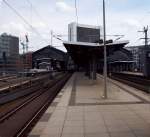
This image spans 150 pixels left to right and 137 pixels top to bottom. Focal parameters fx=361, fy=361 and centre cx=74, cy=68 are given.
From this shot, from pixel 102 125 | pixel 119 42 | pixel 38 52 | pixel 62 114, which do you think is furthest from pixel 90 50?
pixel 38 52

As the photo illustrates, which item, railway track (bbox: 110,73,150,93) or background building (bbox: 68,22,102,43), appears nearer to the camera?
railway track (bbox: 110,73,150,93)

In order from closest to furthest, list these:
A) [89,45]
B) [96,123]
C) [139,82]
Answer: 1. [96,123]
2. [139,82]
3. [89,45]

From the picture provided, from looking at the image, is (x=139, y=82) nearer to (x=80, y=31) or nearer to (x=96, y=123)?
(x=80, y=31)

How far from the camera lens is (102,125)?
42.0 ft

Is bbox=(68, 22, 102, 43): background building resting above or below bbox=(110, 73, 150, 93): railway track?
above

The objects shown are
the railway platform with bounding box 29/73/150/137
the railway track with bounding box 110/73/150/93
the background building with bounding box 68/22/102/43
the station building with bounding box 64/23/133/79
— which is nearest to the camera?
the railway platform with bounding box 29/73/150/137

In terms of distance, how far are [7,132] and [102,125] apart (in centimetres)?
333

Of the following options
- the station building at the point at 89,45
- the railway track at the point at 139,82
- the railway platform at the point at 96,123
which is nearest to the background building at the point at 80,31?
the station building at the point at 89,45

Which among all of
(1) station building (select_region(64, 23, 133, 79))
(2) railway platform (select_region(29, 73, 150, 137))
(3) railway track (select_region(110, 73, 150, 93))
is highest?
(1) station building (select_region(64, 23, 133, 79))

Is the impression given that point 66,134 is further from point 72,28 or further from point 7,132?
point 72,28

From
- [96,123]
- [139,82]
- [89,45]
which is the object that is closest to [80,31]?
[89,45]

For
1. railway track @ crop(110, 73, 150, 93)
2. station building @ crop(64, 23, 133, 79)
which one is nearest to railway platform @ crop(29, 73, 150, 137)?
railway track @ crop(110, 73, 150, 93)

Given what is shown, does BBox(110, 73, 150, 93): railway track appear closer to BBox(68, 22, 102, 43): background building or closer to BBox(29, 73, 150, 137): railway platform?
BBox(68, 22, 102, 43): background building

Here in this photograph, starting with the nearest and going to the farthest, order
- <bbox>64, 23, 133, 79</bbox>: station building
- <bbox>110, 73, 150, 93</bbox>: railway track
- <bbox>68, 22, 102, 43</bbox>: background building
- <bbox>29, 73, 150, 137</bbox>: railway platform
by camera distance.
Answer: <bbox>29, 73, 150, 137</bbox>: railway platform, <bbox>110, 73, 150, 93</bbox>: railway track, <bbox>64, 23, 133, 79</bbox>: station building, <bbox>68, 22, 102, 43</bbox>: background building
